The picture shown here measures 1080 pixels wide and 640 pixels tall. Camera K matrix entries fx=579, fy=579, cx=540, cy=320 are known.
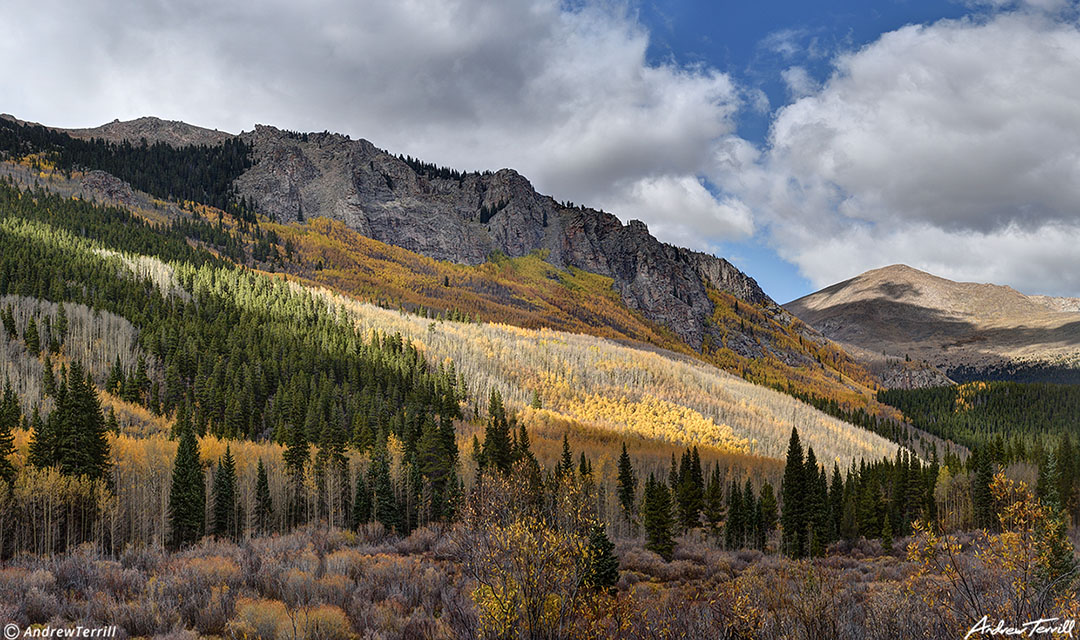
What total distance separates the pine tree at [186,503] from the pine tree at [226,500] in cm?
208

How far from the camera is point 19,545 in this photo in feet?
197

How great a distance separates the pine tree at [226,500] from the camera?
6788 cm

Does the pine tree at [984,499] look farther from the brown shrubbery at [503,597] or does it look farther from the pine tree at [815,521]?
the brown shrubbery at [503,597]

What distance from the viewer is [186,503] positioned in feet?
205

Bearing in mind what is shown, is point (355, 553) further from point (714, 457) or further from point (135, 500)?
point (714, 457)

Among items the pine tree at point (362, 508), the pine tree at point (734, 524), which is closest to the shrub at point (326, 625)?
the pine tree at point (362, 508)

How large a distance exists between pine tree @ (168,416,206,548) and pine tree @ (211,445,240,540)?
6.84 feet

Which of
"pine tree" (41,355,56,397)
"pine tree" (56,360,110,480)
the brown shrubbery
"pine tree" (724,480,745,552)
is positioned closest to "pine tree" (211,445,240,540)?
"pine tree" (56,360,110,480)

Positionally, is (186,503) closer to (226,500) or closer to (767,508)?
(226,500)

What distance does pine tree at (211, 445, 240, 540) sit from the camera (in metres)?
67.9

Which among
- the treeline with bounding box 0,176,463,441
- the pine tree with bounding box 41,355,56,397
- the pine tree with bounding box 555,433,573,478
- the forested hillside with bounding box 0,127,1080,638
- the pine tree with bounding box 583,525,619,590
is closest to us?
the forested hillside with bounding box 0,127,1080,638

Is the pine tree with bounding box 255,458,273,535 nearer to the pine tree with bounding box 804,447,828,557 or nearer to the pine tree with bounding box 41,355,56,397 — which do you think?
the pine tree with bounding box 41,355,56,397

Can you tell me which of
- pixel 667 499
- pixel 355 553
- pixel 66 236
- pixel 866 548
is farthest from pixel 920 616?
pixel 66 236

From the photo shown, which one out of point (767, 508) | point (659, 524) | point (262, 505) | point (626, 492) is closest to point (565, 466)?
point (626, 492)
